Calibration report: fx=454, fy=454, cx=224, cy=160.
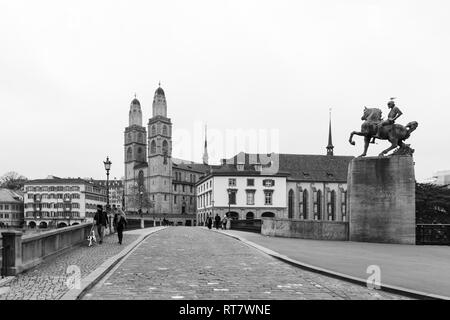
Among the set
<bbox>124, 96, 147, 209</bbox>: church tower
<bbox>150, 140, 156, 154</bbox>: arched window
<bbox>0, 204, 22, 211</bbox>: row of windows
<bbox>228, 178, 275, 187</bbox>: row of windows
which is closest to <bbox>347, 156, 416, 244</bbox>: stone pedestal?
<bbox>228, 178, 275, 187</bbox>: row of windows

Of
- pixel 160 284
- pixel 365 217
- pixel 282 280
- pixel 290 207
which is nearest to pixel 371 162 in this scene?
pixel 365 217

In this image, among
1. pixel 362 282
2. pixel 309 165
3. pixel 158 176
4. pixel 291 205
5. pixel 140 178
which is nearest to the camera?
pixel 362 282

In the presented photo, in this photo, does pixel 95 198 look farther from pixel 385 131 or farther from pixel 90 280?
pixel 90 280

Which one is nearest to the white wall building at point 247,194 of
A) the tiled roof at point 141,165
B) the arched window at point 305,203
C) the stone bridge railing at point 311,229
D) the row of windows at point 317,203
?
the row of windows at point 317,203

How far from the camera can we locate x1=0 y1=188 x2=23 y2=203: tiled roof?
408ft

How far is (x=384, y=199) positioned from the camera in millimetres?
20797

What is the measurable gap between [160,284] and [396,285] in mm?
4609

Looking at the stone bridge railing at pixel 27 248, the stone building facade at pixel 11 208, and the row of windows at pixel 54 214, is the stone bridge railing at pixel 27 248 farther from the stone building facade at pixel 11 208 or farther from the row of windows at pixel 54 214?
the stone building facade at pixel 11 208

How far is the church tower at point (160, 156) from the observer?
124938 millimetres

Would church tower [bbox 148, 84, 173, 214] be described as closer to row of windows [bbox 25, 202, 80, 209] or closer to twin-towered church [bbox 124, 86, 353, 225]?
twin-towered church [bbox 124, 86, 353, 225]

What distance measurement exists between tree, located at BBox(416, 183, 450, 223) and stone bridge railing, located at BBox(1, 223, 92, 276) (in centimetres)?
4578

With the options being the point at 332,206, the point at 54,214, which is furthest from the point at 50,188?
the point at 332,206

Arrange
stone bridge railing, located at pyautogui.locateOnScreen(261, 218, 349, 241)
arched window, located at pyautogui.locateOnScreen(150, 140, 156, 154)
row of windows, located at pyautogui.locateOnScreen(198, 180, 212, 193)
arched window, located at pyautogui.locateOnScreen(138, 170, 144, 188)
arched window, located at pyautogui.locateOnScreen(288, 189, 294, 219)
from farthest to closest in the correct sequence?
arched window, located at pyautogui.locateOnScreen(138, 170, 144, 188), arched window, located at pyautogui.locateOnScreen(150, 140, 156, 154), arched window, located at pyautogui.locateOnScreen(288, 189, 294, 219), row of windows, located at pyautogui.locateOnScreen(198, 180, 212, 193), stone bridge railing, located at pyautogui.locateOnScreen(261, 218, 349, 241)

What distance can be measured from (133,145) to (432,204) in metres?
100
